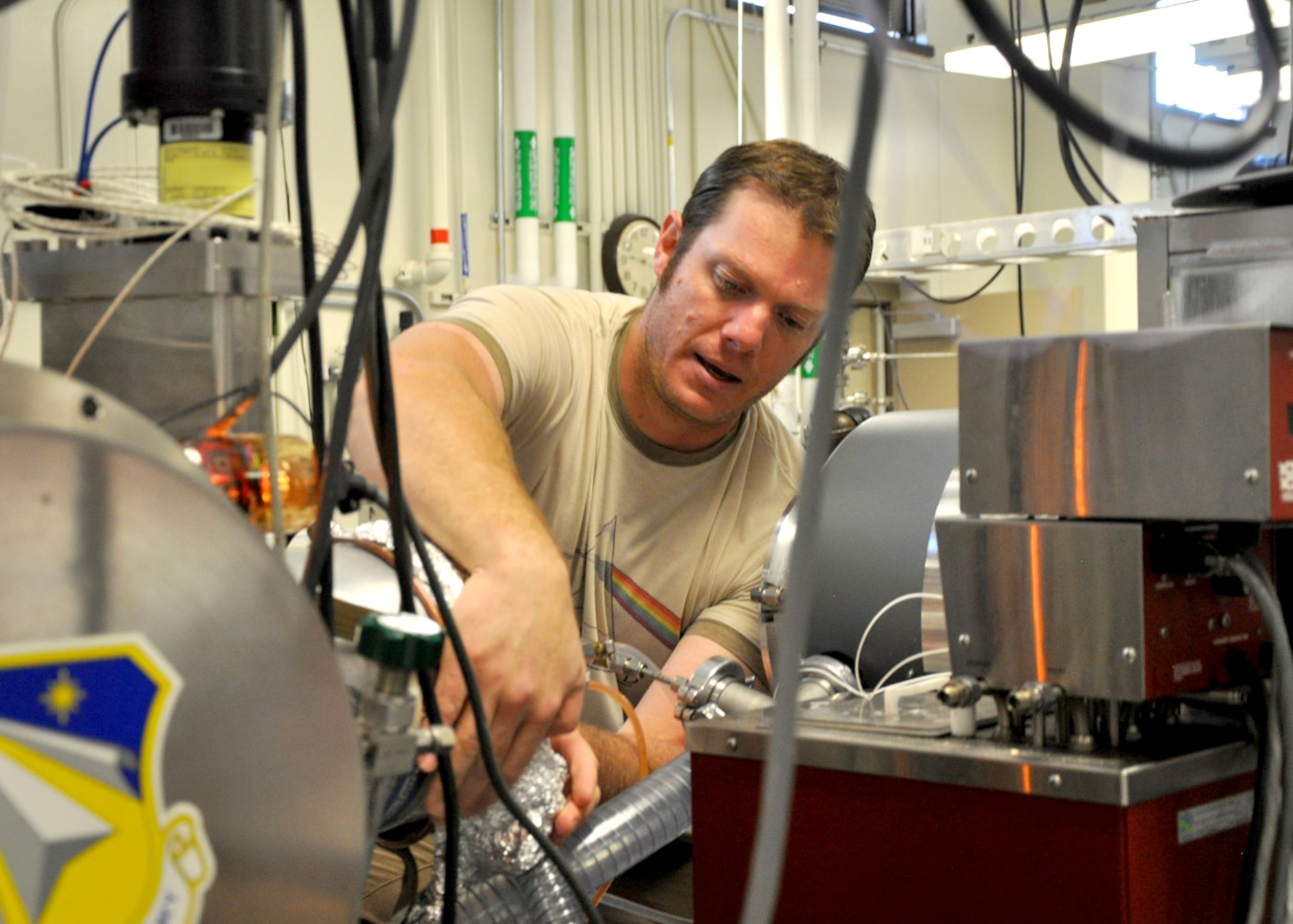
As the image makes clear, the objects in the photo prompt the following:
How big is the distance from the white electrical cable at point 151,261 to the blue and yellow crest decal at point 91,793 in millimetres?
250

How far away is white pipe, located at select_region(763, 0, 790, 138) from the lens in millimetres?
2838

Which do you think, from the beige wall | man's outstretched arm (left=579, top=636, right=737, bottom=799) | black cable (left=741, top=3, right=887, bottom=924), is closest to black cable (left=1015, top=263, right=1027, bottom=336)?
the beige wall

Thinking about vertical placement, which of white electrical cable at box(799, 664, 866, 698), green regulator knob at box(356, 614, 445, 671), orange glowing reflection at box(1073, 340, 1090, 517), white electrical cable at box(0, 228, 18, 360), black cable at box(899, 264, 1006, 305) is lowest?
white electrical cable at box(799, 664, 866, 698)

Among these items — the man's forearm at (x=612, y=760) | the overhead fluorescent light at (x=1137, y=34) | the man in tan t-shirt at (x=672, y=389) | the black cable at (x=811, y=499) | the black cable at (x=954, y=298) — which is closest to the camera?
the black cable at (x=811, y=499)

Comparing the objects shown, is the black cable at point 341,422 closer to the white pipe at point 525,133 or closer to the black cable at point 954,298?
the white pipe at point 525,133

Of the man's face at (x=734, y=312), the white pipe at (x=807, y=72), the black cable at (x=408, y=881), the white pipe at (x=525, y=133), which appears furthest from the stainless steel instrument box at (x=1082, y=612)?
the white pipe at (x=525, y=133)

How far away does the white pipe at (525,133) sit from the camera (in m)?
3.99

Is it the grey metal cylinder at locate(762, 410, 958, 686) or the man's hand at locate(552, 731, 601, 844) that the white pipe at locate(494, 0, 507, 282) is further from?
the man's hand at locate(552, 731, 601, 844)

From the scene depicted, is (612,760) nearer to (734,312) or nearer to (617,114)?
(734,312)

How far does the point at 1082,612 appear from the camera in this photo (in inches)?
31.6

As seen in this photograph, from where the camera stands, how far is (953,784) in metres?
0.81

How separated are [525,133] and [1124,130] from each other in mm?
3566

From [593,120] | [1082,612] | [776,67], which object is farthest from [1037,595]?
[593,120]

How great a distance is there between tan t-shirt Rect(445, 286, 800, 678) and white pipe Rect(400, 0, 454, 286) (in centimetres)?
200
